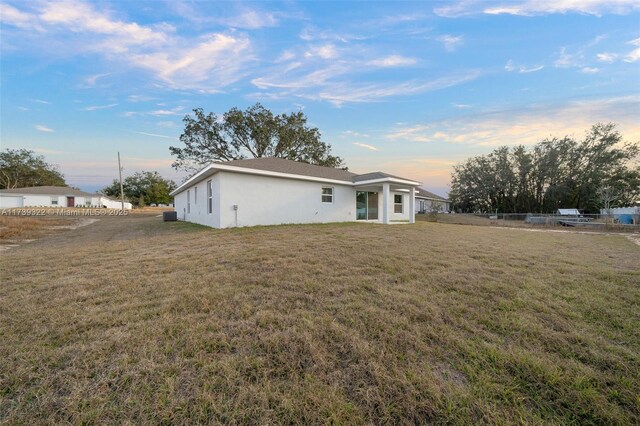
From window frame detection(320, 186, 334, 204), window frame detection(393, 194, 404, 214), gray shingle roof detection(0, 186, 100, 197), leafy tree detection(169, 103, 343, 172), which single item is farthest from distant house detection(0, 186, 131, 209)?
window frame detection(393, 194, 404, 214)

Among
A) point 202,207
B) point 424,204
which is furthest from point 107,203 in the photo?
point 424,204

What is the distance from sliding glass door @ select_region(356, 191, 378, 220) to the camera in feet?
51.3

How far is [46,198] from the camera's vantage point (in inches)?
1341

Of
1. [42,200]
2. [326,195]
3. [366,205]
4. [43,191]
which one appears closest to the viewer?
[326,195]

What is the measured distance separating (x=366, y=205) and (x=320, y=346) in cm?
1409

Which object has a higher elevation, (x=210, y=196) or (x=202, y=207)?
(x=210, y=196)

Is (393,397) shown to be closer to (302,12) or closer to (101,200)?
(302,12)

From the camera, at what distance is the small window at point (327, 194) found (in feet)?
45.6

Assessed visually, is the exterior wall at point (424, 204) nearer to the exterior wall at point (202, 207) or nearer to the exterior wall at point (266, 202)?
the exterior wall at point (266, 202)

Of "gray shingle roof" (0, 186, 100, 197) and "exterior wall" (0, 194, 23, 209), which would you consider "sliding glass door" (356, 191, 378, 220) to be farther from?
"exterior wall" (0, 194, 23, 209)

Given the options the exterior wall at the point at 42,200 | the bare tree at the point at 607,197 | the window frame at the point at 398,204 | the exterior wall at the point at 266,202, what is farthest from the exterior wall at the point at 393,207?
the exterior wall at the point at 42,200

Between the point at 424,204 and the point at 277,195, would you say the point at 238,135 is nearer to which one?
the point at 277,195

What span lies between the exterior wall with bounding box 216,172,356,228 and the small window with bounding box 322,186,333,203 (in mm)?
201

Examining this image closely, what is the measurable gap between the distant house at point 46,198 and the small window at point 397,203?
146 ft
